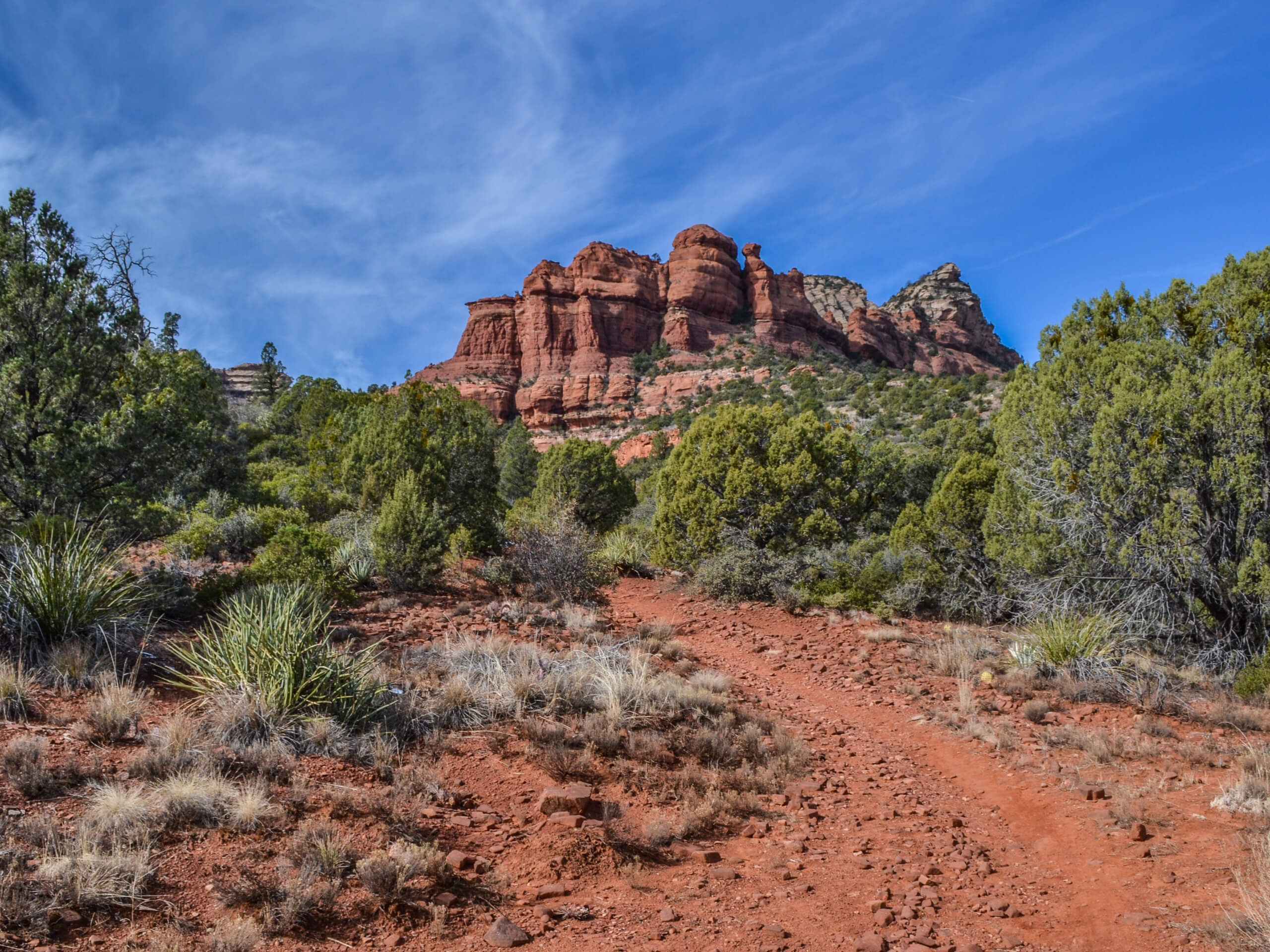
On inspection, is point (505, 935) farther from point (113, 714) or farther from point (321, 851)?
point (113, 714)

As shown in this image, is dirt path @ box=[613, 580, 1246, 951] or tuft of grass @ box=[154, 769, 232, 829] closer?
dirt path @ box=[613, 580, 1246, 951]

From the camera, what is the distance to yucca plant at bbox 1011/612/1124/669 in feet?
27.8

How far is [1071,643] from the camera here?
8570 mm

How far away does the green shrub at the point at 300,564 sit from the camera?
31.4 ft

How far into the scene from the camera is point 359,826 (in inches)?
171

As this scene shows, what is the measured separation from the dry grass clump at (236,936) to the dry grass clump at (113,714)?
242cm

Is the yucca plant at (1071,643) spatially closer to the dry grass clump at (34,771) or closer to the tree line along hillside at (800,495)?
the tree line along hillside at (800,495)

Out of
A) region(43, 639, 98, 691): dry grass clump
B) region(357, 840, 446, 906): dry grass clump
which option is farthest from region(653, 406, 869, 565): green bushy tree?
region(357, 840, 446, 906): dry grass clump

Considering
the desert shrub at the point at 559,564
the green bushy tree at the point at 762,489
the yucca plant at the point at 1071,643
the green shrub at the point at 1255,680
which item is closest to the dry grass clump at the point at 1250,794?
the green shrub at the point at 1255,680

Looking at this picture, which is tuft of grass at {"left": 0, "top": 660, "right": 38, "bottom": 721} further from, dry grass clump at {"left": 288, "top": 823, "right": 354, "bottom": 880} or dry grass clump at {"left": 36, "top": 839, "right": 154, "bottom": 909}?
dry grass clump at {"left": 288, "top": 823, "right": 354, "bottom": 880}

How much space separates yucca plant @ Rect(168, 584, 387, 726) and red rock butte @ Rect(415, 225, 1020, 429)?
63103mm

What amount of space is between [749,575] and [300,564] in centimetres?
769

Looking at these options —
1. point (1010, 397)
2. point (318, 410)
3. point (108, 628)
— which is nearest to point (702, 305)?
point (318, 410)

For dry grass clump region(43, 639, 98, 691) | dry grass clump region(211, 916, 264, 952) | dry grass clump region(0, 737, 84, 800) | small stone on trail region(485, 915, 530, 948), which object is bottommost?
small stone on trail region(485, 915, 530, 948)
